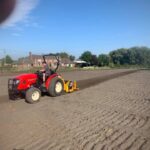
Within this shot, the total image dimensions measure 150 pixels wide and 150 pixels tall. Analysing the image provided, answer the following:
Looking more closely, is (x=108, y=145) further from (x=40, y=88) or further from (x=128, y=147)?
(x=40, y=88)

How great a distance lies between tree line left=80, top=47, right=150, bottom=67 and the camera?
112 meters

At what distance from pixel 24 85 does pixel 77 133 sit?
5788 mm

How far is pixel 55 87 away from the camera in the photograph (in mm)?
11977

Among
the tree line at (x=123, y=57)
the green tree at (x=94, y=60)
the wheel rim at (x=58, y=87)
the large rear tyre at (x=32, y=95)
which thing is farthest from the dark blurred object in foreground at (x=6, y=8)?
the green tree at (x=94, y=60)

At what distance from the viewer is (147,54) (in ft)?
370

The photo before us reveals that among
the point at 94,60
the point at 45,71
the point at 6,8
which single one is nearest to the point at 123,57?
the point at 94,60

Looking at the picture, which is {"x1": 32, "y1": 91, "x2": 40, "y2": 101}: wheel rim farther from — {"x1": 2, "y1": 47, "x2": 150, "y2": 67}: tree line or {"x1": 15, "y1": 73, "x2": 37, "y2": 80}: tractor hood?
{"x1": 2, "y1": 47, "x2": 150, "y2": 67}: tree line

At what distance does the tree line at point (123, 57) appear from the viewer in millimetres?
112188

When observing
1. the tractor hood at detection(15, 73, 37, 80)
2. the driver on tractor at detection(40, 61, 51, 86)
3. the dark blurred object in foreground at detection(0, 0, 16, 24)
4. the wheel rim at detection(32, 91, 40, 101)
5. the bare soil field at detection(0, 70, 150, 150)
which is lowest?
the bare soil field at detection(0, 70, 150, 150)

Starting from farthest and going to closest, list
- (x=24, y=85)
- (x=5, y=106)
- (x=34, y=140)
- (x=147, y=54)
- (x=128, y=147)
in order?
(x=147, y=54), (x=24, y=85), (x=5, y=106), (x=34, y=140), (x=128, y=147)

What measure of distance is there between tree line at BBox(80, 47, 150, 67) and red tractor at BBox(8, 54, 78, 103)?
9732 cm

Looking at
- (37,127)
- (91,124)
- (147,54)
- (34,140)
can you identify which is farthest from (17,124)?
(147,54)

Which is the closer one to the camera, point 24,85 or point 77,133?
point 77,133

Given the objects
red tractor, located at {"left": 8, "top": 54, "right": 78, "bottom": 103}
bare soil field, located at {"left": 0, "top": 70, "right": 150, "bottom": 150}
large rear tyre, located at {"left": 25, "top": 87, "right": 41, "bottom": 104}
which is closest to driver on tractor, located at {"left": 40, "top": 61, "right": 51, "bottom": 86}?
red tractor, located at {"left": 8, "top": 54, "right": 78, "bottom": 103}
